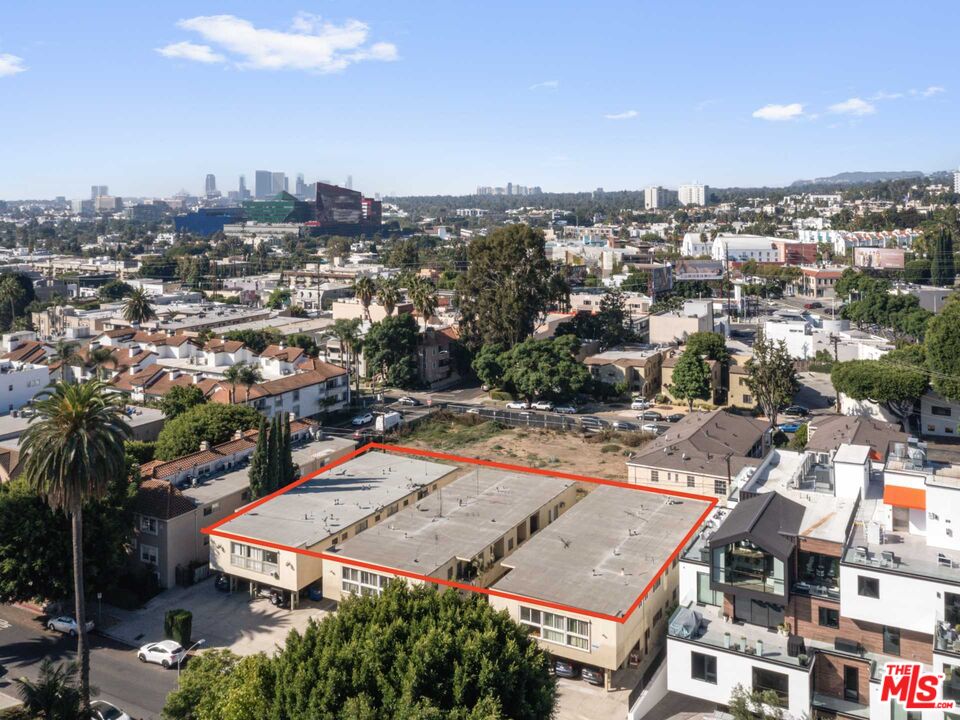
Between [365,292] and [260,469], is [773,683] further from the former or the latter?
[365,292]

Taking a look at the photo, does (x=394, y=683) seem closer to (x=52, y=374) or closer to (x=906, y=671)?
(x=906, y=671)

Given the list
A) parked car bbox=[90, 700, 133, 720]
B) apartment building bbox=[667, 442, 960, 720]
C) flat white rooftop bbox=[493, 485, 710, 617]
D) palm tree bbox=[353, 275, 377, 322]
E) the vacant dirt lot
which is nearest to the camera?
apartment building bbox=[667, 442, 960, 720]

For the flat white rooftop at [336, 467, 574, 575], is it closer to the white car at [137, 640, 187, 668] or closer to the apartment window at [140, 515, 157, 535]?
the white car at [137, 640, 187, 668]

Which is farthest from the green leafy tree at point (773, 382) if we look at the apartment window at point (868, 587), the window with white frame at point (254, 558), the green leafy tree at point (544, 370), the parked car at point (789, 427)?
the window with white frame at point (254, 558)

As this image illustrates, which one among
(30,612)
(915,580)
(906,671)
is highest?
(915,580)

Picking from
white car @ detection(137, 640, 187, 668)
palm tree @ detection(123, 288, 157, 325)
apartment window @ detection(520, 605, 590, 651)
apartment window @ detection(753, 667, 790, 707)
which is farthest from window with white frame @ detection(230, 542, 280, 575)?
palm tree @ detection(123, 288, 157, 325)

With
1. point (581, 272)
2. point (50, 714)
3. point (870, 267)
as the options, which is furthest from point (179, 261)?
point (50, 714)
